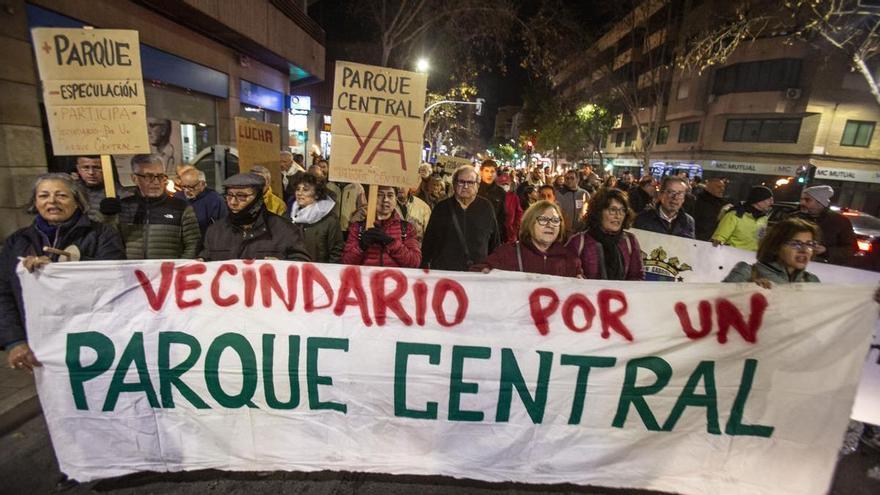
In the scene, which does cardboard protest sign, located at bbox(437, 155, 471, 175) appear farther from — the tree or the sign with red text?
the tree

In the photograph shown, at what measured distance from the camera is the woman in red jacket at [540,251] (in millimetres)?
3074

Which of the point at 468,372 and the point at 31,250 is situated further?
the point at 31,250

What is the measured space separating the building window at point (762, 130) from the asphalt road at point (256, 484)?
33.7 meters

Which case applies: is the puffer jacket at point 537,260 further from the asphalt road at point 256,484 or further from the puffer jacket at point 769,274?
the asphalt road at point 256,484

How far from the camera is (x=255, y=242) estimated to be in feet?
10.3

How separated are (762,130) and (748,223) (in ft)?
106

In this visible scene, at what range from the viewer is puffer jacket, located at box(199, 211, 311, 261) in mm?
3119

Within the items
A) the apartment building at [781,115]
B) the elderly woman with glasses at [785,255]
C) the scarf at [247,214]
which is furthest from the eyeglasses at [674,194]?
the apartment building at [781,115]

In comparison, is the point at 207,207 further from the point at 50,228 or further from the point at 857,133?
the point at 857,133

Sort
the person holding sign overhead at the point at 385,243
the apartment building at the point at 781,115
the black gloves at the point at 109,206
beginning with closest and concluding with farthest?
1. the black gloves at the point at 109,206
2. the person holding sign overhead at the point at 385,243
3. the apartment building at the point at 781,115

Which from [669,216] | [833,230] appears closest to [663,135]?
Answer: [833,230]

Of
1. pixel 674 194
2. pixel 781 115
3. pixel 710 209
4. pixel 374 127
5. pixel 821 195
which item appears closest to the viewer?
pixel 374 127

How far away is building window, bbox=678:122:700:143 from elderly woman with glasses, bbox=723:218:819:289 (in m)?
36.6

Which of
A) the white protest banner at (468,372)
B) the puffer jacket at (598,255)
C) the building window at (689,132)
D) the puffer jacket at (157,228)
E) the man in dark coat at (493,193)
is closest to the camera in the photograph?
the white protest banner at (468,372)
